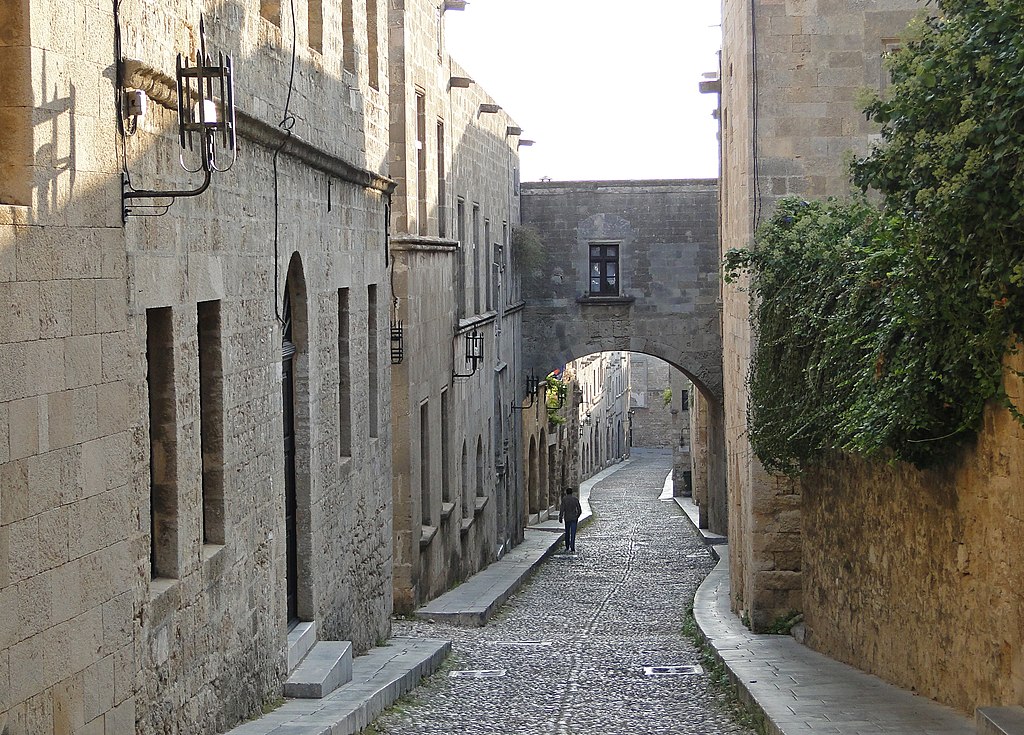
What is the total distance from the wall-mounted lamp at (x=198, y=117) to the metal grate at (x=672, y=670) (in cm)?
738

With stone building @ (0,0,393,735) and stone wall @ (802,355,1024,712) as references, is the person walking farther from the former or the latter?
stone building @ (0,0,393,735)

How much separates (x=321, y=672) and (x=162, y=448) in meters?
3.31

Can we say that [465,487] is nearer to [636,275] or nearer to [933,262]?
[636,275]

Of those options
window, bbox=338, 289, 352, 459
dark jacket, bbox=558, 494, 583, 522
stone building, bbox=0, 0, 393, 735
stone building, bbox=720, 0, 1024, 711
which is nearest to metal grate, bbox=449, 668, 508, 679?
stone building, bbox=0, 0, 393, 735

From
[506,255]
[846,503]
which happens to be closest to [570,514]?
[506,255]

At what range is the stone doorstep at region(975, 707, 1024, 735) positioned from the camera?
6605 mm

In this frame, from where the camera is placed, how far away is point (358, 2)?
40.9 feet

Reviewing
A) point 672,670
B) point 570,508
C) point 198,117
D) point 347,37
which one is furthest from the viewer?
point 570,508

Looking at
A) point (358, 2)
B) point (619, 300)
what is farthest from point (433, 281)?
point (619, 300)

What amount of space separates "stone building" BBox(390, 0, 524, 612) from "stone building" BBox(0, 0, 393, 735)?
4.35m

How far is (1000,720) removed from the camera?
6805 mm

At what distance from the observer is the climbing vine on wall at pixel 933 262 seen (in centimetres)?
692

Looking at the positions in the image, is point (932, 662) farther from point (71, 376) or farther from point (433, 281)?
point (433, 281)

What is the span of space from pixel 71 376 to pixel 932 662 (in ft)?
19.4
